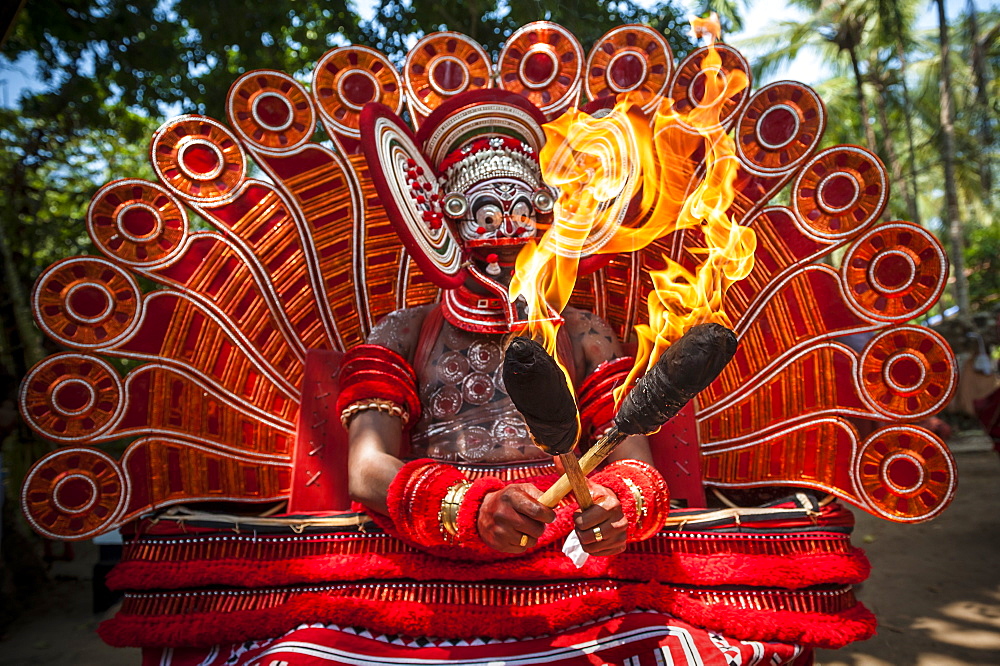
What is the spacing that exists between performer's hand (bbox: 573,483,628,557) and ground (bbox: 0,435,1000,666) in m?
2.69

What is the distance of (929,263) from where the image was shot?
2.33 meters

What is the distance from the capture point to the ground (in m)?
3.74

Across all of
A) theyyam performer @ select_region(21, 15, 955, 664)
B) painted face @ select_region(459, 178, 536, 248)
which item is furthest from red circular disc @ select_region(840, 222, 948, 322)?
painted face @ select_region(459, 178, 536, 248)

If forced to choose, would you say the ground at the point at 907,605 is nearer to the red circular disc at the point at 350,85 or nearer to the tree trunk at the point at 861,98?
the red circular disc at the point at 350,85

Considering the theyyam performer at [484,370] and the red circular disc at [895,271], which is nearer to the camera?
the theyyam performer at [484,370]

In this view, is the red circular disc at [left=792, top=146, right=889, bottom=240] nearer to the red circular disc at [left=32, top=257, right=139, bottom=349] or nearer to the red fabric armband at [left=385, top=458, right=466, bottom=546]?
the red fabric armband at [left=385, top=458, right=466, bottom=546]

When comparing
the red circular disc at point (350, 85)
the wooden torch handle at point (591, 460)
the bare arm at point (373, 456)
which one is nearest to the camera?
the wooden torch handle at point (591, 460)

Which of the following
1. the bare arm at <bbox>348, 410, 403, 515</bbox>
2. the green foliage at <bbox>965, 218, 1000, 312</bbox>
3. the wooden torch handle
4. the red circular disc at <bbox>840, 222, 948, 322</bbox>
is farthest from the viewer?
the green foliage at <bbox>965, 218, 1000, 312</bbox>

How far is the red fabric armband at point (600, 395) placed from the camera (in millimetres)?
2508

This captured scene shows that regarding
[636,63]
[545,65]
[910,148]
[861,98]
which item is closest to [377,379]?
[545,65]

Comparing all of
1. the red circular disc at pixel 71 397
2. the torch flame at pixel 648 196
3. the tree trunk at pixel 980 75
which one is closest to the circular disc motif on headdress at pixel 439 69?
the torch flame at pixel 648 196

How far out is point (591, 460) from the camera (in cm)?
157

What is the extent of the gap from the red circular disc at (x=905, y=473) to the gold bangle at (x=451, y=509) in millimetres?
1467

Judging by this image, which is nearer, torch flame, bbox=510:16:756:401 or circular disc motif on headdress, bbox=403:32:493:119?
torch flame, bbox=510:16:756:401
